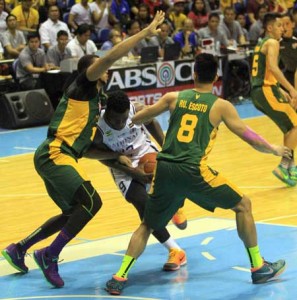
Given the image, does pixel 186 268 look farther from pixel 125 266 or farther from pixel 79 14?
pixel 79 14

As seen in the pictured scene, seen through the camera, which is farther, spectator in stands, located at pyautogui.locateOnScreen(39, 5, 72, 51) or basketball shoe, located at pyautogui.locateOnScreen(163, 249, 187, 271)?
spectator in stands, located at pyautogui.locateOnScreen(39, 5, 72, 51)

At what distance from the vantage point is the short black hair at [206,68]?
687 cm

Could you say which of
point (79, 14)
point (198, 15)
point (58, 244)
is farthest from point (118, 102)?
point (198, 15)

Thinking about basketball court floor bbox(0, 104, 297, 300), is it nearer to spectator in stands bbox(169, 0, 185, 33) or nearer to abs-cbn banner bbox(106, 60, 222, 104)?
abs-cbn banner bbox(106, 60, 222, 104)

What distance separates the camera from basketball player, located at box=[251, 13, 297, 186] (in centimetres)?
1105

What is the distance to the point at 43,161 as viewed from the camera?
7.39m

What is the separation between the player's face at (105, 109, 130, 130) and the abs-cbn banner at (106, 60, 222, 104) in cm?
935

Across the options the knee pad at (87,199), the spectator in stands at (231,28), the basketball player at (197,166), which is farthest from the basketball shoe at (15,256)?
the spectator in stands at (231,28)

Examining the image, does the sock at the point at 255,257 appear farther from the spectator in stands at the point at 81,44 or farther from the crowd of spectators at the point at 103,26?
the spectator in stands at the point at 81,44

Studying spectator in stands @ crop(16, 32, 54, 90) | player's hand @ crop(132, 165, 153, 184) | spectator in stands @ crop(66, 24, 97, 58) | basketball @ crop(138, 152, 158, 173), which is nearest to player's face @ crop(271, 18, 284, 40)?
basketball @ crop(138, 152, 158, 173)

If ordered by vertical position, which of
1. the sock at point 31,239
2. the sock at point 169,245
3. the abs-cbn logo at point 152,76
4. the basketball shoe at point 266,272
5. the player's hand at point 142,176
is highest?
the player's hand at point 142,176

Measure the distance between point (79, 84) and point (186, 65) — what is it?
11547 mm

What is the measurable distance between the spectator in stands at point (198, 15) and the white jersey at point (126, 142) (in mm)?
14100

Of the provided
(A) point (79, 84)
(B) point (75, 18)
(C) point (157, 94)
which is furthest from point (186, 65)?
(A) point (79, 84)
